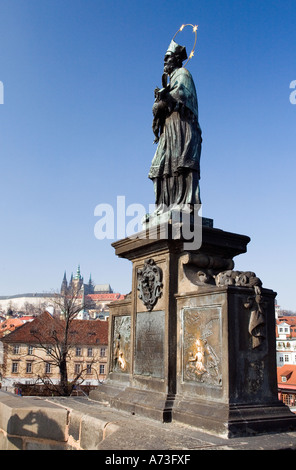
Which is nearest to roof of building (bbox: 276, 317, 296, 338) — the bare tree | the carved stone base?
the bare tree

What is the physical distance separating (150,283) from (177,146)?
82.3 inches

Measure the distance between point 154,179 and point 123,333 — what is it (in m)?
2.55

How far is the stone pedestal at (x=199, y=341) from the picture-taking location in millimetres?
4742

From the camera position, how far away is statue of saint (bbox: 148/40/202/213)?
6.58 m

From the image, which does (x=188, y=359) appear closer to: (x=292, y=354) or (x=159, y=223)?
(x=159, y=223)

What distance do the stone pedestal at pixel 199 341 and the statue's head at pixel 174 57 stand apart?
2.81 m

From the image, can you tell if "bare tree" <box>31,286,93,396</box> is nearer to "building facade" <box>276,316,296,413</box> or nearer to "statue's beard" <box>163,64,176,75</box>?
"building facade" <box>276,316,296,413</box>

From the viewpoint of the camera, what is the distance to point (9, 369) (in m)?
47.6

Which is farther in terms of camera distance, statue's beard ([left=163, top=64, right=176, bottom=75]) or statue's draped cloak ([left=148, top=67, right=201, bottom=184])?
statue's beard ([left=163, top=64, right=176, bottom=75])

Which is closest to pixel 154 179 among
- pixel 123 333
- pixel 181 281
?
pixel 181 281

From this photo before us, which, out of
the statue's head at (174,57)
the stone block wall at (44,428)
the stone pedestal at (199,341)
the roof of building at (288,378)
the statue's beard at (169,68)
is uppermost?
the statue's head at (174,57)

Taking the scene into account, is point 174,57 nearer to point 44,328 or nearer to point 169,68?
point 169,68

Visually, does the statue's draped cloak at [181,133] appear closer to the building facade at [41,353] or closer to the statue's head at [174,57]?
the statue's head at [174,57]

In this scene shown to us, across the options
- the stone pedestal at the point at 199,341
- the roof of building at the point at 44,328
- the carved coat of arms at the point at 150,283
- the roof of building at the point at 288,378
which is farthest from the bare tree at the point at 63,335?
the carved coat of arms at the point at 150,283
